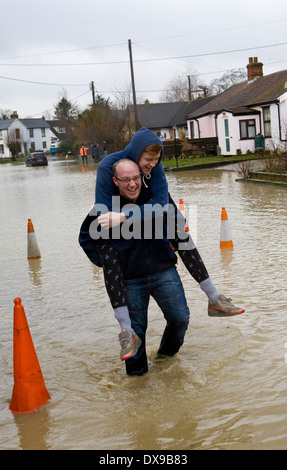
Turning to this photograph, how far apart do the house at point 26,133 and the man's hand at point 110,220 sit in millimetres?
109262

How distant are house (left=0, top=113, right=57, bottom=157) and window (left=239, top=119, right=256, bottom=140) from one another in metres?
76.9

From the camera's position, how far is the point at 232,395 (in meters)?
4.54

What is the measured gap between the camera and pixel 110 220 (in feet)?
14.1

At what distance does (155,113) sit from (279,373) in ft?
226

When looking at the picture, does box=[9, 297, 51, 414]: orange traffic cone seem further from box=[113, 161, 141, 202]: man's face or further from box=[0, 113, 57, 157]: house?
box=[0, 113, 57, 157]: house

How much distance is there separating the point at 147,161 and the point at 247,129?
1427 inches

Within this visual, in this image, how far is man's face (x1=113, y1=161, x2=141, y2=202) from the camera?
4.33 metres

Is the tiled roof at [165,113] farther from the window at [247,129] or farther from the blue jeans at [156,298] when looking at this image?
the blue jeans at [156,298]

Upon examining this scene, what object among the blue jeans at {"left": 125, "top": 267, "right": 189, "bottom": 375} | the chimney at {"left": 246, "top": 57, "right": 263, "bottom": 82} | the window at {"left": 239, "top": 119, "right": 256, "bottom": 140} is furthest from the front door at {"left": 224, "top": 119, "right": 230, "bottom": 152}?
the blue jeans at {"left": 125, "top": 267, "right": 189, "bottom": 375}

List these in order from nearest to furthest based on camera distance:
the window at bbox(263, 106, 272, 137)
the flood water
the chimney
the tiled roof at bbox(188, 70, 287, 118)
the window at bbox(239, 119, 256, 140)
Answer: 1. the flood water
2. the window at bbox(263, 106, 272, 137)
3. the tiled roof at bbox(188, 70, 287, 118)
4. the window at bbox(239, 119, 256, 140)
5. the chimney

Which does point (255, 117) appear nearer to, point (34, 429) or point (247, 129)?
point (247, 129)

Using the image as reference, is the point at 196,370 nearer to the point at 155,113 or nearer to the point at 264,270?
the point at 264,270

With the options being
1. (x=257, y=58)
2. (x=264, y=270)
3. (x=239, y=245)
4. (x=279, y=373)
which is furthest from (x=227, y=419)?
(x=257, y=58)

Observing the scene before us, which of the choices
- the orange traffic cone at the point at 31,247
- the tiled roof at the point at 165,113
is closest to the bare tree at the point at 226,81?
the tiled roof at the point at 165,113
